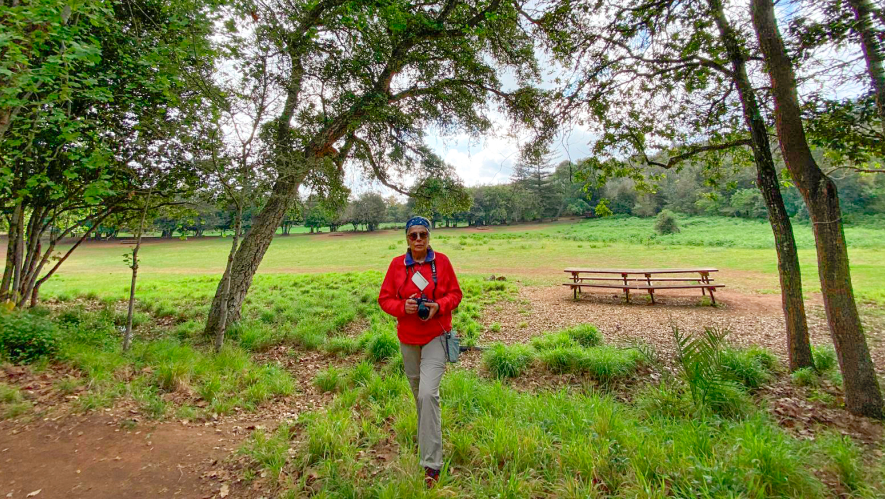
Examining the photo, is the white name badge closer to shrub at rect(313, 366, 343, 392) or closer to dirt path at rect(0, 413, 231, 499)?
dirt path at rect(0, 413, 231, 499)

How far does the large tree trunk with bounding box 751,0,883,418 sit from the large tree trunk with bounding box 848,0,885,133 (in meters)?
0.62

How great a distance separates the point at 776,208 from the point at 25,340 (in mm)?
10880

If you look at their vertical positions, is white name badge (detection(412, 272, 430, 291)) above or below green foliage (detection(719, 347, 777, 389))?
above

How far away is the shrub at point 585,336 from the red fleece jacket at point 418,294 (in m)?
4.73

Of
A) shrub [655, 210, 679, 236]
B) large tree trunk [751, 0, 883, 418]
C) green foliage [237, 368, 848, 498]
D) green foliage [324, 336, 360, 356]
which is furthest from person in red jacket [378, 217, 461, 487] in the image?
shrub [655, 210, 679, 236]

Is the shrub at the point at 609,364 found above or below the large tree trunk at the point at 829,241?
below

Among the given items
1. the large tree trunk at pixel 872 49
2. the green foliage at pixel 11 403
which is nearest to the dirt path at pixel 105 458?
the green foliage at pixel 11 403

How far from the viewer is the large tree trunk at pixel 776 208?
500 centimetres

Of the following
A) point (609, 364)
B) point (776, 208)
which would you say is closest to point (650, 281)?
Result: point (776, 208)

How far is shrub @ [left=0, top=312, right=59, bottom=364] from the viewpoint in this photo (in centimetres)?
436

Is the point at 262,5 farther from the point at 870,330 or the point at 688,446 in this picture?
the point at 870,330

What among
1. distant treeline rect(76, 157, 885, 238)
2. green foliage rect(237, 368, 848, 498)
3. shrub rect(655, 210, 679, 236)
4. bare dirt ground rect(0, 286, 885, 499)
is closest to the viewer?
green foliage rect(237, 368, 848, 498)

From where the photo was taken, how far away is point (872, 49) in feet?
11.5

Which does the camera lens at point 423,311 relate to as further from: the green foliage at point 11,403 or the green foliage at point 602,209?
the green foliage at point 602,209
